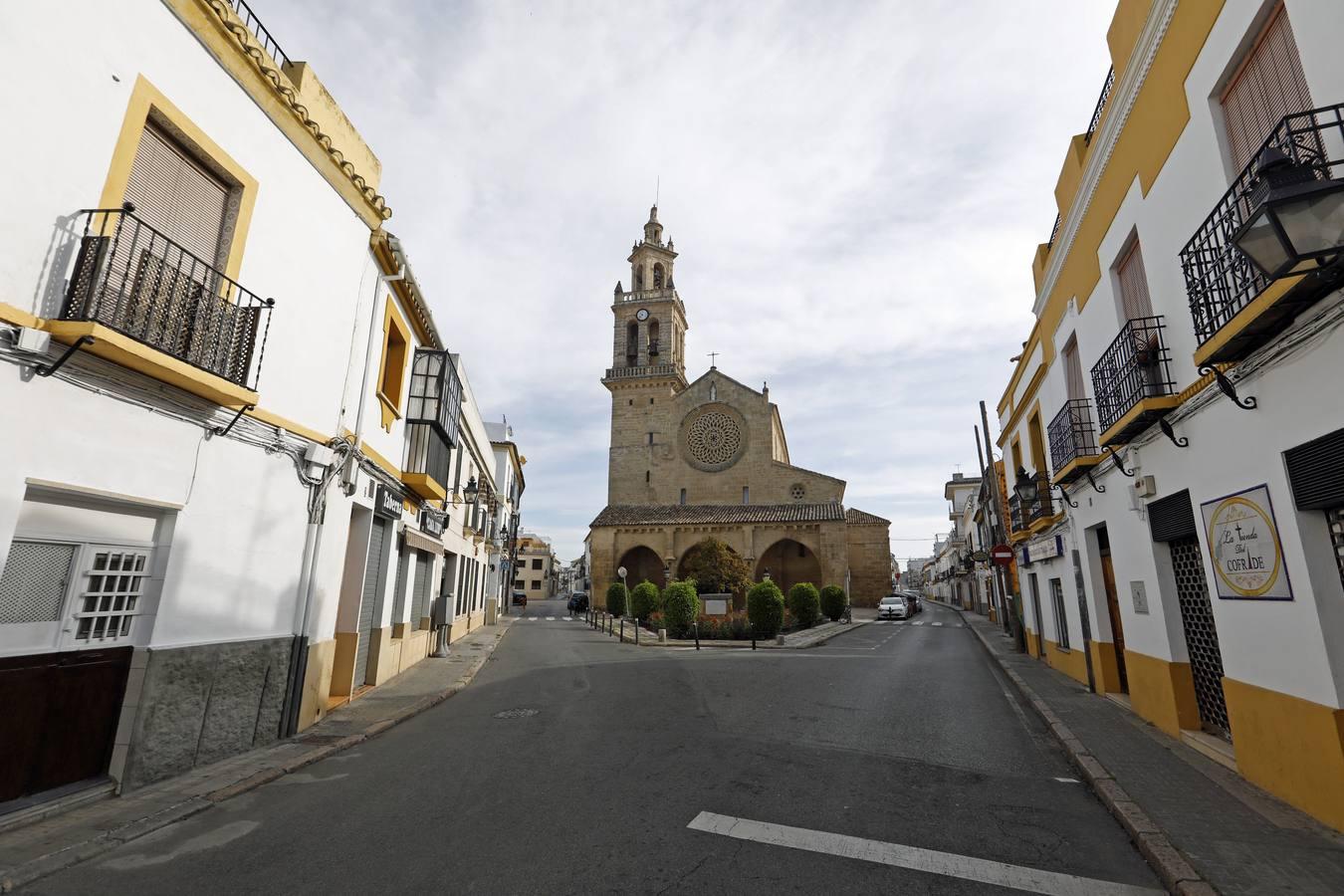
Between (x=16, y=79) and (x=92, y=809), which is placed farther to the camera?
(x=92, y=809)

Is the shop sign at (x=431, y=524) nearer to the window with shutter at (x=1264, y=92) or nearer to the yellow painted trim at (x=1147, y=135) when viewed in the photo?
the yellow painted trim at (x=1147, y=135)

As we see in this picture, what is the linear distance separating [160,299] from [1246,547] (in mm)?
9472

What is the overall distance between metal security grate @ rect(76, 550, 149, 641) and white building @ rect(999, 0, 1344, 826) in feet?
28.1

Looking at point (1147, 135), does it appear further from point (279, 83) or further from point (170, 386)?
point (170, 386)

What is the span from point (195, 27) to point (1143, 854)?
10.3 m

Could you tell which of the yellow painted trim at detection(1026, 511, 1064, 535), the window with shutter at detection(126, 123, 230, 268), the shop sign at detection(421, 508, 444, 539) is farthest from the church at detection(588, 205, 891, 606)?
the window with shutter at detection(126, 123, 230, 268)

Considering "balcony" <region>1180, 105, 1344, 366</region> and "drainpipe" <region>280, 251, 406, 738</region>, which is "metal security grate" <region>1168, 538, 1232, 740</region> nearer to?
"balcony" <region>1180, 105, 1344, 366</region>

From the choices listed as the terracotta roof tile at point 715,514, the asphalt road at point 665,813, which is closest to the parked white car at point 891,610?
the terracotta roof tile at point 715,514

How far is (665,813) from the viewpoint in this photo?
4.72m

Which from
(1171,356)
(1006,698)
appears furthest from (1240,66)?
(1006,698)

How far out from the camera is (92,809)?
15.5 ft

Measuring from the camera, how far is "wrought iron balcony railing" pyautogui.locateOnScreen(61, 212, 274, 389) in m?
4.73

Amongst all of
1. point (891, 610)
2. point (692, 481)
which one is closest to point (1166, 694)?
point (891, 610)

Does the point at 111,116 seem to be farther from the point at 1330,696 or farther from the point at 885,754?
the point at 1330,696
